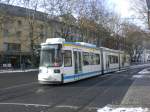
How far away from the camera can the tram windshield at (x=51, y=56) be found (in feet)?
73.0

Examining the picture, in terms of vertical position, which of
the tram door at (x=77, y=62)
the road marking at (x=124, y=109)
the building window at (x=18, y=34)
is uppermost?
the building window at (x=18, y=34)

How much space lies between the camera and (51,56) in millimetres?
22406

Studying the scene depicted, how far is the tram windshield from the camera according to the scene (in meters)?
22.2

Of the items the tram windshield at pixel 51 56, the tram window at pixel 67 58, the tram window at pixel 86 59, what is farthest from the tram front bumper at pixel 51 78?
the tram window at pixel 86 59

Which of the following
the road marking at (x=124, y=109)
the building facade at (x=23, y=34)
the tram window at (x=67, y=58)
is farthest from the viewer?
the building facade at (x=23, y=34)

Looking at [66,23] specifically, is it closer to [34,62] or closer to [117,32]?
[34,62]

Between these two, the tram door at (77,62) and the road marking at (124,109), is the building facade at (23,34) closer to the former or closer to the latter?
the tram door at (77,62)

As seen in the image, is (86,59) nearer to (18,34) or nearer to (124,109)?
(124,109)

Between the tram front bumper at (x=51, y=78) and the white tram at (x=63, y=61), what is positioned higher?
the white tram at (x=63, y=61)

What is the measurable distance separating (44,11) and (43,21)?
488 cm

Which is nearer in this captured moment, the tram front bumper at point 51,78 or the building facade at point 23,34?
the tram front bumper at point 51,78

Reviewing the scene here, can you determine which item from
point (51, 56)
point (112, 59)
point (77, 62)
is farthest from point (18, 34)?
point (51, 56)

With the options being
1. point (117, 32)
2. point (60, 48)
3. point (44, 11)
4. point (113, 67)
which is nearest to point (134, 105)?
point (60, 48)

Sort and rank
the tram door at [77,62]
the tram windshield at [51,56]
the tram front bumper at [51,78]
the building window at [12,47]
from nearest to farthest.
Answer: the tram front bumper at [51,78] → the tram windshield at [51,56] → the tram door at [77,62] → the building window at [12,47]
